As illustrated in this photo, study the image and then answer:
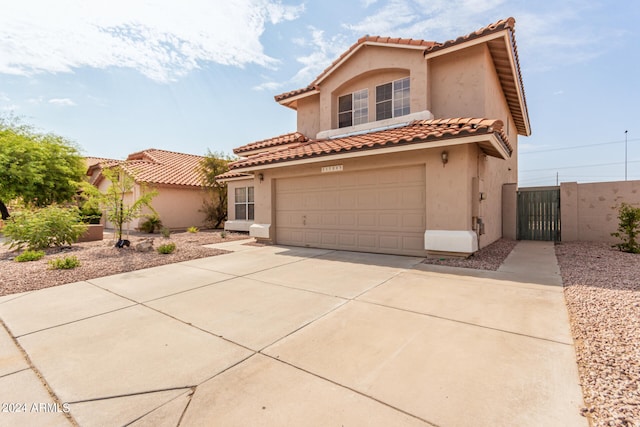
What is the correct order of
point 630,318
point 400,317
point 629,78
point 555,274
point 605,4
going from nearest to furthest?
1. point 630,318
2. point 400,317
3. point 555,274
4. point 605,4
5. point 629,78

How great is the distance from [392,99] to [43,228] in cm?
1320

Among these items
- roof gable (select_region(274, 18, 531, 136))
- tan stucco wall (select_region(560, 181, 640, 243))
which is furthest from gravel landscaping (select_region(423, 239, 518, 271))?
roof gable (select_region(274, 18, 531, 136))

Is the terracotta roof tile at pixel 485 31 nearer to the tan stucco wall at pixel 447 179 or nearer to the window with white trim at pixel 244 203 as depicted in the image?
the tan stucco wall at pixel 447 179

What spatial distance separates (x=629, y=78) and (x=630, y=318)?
20.3 m

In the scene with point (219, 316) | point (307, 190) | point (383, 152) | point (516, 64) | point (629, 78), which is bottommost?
point (219, 316)

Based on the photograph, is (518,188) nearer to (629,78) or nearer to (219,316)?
(629,78)

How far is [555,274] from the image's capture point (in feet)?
20.8

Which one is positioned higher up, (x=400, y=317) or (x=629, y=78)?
(x=629, y=78)

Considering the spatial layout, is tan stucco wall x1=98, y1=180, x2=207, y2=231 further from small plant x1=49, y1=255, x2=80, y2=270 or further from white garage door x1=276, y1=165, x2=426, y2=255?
small plant x1=49, y1=255, x2=80, y2=270

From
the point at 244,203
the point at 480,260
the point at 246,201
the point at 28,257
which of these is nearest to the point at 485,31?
the point at 480,260

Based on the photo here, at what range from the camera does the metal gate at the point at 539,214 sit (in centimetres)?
1187

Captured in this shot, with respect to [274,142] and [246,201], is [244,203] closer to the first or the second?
[246,201]

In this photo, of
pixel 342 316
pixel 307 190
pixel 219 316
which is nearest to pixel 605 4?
pixel 307 190

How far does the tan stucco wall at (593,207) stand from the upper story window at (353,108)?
855 centimetres
